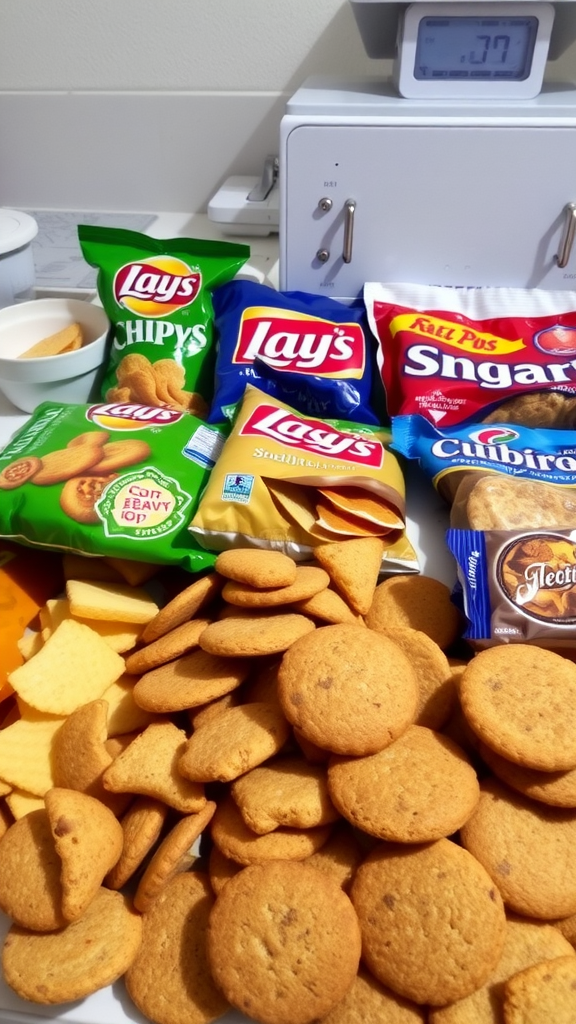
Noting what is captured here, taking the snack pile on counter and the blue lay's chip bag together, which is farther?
the blue lay's chip bag

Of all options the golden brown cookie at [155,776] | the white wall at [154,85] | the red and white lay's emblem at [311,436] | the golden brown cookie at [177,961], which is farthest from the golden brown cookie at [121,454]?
the white wall at [154,85]

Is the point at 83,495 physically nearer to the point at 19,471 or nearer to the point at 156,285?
the point at 19,471

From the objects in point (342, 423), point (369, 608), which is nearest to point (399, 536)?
point (369, 608)

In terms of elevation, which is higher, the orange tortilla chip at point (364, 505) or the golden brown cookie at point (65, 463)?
the golden brown cookie at point (65, 463)

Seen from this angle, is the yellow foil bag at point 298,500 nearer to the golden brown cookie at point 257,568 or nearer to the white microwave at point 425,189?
the golden brown cookie at point 257,568

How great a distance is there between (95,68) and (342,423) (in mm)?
1029

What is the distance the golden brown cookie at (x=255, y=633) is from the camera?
59 centimetres

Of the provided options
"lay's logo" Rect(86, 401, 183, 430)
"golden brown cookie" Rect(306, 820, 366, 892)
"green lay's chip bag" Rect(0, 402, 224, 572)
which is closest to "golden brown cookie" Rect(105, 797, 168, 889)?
"golden brown cookie" Rect(306, 820, 366, 892)

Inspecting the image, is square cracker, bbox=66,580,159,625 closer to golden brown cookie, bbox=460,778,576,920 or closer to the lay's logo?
the lay's logo

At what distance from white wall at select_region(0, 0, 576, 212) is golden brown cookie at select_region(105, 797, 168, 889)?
1.29 m

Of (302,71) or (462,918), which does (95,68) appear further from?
(462,918)

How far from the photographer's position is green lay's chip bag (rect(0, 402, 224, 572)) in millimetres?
726

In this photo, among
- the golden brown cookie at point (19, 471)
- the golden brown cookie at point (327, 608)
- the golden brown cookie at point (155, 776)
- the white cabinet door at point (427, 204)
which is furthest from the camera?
the white cabinet door at point (427, 204)

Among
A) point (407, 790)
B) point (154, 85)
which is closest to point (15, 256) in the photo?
point (154, 85)
